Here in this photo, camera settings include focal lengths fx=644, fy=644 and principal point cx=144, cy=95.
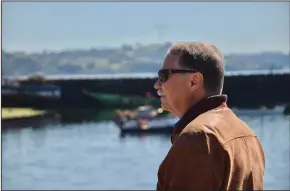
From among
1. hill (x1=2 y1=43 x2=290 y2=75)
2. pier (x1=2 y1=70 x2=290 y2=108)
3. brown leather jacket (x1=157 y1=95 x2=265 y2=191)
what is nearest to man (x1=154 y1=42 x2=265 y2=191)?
brown leather jacket (x1=157 y1=95 x2=265 y2=191)

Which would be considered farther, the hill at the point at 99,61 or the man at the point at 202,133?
the hill at the point at 99,61

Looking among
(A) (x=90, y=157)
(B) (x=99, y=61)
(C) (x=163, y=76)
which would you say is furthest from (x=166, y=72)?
(B) (x=99, y=61)

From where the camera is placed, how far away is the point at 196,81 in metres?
1.07

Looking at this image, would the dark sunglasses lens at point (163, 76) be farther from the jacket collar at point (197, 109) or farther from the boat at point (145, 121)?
the boat at point (145, 121)

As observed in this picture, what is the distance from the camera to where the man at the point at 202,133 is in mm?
971

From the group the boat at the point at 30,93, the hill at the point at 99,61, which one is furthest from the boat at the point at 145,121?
the boat at the point at 30,93

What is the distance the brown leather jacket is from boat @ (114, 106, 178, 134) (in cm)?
478

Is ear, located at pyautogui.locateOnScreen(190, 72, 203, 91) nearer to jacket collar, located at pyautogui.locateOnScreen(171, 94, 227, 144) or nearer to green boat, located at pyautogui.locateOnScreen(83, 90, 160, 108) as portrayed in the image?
jacket collar, located at pyautogui.locateOnScreen(171, 94, 227, 144)

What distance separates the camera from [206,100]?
107cm

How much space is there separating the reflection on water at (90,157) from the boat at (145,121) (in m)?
0.17

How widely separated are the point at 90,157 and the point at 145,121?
629 mm

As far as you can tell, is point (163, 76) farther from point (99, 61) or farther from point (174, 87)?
point (99, 61)

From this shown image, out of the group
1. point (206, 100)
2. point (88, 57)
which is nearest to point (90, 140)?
point (88, 57)

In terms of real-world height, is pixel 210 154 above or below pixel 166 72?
below
